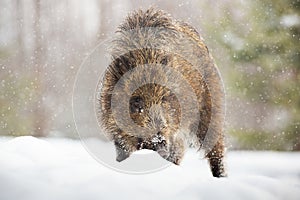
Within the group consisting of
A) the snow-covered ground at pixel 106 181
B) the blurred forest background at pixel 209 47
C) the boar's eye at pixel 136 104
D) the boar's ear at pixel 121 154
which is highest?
the blurred forest background at pixel 209 47

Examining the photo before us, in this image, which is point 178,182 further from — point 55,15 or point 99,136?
point 55,15

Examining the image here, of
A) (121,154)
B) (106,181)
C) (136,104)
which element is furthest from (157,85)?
(106,181)

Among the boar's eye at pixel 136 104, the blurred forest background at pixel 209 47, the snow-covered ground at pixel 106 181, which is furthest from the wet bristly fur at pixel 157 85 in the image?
the blurred forest background at pixel 209 47

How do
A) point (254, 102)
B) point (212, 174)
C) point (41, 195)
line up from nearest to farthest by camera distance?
point (41, 195), point (212, 174), point (254, 102)

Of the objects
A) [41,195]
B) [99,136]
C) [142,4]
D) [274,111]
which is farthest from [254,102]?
[41,195]

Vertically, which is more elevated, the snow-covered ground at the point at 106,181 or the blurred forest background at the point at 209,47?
the blurred forest background at the point at 209,47

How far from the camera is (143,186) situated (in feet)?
5.76

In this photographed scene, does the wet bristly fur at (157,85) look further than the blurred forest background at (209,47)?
No

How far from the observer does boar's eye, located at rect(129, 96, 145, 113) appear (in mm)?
1601

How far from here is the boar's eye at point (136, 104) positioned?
160 cm

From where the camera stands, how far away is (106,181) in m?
1.75

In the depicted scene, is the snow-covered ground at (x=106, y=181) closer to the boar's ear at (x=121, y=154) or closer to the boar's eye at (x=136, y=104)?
the boar's ear at (x=121, y=154)

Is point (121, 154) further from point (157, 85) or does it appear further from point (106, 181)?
point (157, 85)

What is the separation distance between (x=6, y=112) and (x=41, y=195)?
63.2 inches
